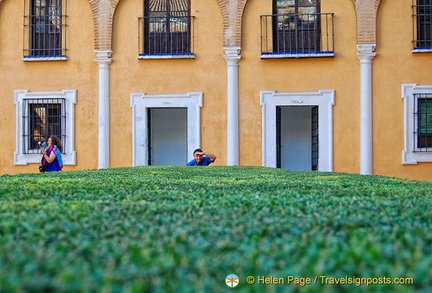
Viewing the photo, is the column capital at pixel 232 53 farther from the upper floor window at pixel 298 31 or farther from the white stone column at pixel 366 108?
the white stone column at pixel 366 108

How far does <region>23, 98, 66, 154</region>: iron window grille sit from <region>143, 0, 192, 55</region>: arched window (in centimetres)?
265

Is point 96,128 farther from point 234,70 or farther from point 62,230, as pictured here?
point 62,230

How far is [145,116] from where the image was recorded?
52.3ft

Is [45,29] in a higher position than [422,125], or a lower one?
higher

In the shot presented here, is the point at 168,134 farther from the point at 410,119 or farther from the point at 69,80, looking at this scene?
the point at 410,119

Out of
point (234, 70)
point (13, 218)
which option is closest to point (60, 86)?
point (234, 70)

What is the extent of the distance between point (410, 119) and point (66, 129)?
8.42 m

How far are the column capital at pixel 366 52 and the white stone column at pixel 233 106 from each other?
2.91 meters

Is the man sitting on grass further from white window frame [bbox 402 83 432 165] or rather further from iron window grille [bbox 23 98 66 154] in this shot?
white window frame [bbox 402 83 432 165]

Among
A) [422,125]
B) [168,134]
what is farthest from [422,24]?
[168,134]

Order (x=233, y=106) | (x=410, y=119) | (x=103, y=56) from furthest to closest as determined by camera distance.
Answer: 1. (x=103, y=56)
2. (x=233, y=106)
3. (x=410, y=119)

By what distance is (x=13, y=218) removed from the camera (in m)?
3.84

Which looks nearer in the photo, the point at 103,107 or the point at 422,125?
the point at 422,125

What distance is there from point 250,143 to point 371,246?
42.6 feet
